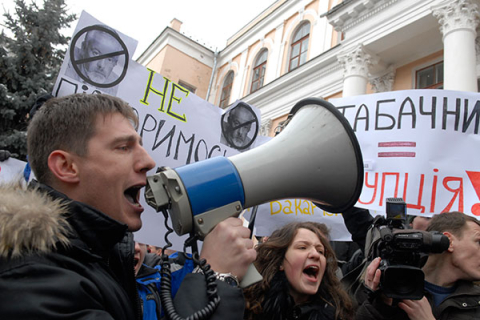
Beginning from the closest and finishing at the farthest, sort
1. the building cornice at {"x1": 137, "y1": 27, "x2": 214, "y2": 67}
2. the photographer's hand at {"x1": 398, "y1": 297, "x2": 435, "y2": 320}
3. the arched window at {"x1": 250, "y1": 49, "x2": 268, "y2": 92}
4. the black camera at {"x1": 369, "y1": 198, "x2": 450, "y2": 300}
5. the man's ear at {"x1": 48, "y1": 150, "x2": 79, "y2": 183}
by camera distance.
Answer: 1. the man's ear at {"x1": 48, "y1": 150, "x2": 79, "y2": 183}
2. the black camera at {"x1": 369, "y1": 198, "x2": 450, "y2": 300}
3. the photographer's hand at {"x1": 398, "y1": 297, "x2": 435, "y2": 320}
4. the arched window at {"x1": 250, "y1": 49, "x2": 268, "y2": 92}
5. the building cornice at {"x1": 137, "y1": 27, "x2": 214, "y2": 67}

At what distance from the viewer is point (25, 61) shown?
19.5ft

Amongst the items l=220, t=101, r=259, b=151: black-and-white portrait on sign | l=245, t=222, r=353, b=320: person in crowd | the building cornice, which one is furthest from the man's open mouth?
the building cornice

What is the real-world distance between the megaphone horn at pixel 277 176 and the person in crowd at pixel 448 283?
0.46 metres

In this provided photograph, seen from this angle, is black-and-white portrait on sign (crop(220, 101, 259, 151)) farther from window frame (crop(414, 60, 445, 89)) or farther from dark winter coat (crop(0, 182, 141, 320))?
window frame (crop(414, 60, 445, 89))

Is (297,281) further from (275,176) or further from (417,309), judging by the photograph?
(275,176)

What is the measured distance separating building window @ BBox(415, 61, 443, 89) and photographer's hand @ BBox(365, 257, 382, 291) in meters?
7.67

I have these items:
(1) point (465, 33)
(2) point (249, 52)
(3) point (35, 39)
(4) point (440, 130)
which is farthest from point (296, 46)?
(4) point (440, 130)

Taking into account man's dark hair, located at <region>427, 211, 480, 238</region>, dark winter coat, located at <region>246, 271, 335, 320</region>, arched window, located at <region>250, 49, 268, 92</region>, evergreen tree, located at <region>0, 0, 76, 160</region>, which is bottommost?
dark winter coat, located at <region>246, 271, 335, 320</region>

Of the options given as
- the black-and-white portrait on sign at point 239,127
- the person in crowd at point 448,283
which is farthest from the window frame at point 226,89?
the person in crowd at point 448,283

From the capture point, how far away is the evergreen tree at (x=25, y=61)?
5410mm

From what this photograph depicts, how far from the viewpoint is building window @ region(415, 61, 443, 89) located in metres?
7.85

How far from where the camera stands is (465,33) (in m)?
6.18

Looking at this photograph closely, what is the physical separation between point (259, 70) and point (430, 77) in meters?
8.10

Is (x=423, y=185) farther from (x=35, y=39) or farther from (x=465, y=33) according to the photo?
(x=35, y=39)
